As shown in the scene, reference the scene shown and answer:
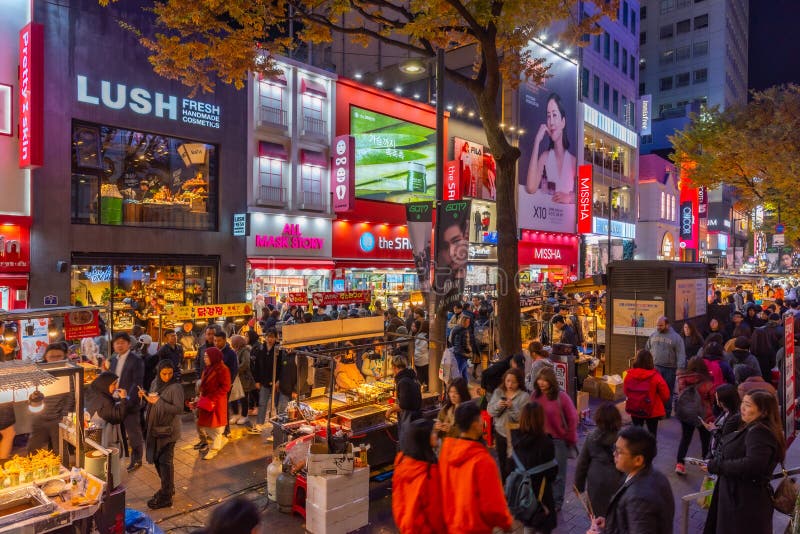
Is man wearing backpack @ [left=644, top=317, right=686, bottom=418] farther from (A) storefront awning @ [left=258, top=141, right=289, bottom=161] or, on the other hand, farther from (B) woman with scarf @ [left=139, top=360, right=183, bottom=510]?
(A) storefront awning @ [left=258, top=141, right=289, bottom=161]

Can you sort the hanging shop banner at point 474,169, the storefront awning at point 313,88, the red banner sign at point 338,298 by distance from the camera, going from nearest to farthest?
1. the red banner sign at point 338,298
2. the storefront awning at point 313,88
3. the hanging shop banner at point 474,169

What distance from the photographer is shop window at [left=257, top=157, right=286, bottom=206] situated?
23219 mm

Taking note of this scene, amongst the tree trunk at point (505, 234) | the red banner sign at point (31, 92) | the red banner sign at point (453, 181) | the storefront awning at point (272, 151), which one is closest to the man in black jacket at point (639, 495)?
the tree trunk at point (505, 234)

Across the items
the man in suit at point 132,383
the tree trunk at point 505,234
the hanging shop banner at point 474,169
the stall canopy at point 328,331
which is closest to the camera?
the stall canopy at point 328,331

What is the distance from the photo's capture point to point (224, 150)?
21.6m

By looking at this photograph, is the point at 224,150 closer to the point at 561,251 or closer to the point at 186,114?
the point at 186,114

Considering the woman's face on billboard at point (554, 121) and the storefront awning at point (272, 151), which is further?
the woman's face on billboard at point (554, 121)

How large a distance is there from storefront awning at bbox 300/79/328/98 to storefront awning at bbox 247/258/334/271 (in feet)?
25.1

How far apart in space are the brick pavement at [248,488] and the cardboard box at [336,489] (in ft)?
1.62

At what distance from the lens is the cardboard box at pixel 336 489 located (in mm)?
6256

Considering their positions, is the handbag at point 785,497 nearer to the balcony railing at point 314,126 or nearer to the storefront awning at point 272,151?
the storefront awning at point 272,151

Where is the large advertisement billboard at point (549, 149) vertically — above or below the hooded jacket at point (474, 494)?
above

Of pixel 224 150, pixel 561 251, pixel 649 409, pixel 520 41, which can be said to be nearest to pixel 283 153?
pixel 224 150

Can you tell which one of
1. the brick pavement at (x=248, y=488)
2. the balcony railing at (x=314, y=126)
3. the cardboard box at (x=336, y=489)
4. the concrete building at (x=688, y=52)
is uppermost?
the concrete building at (x=688, y=52)
